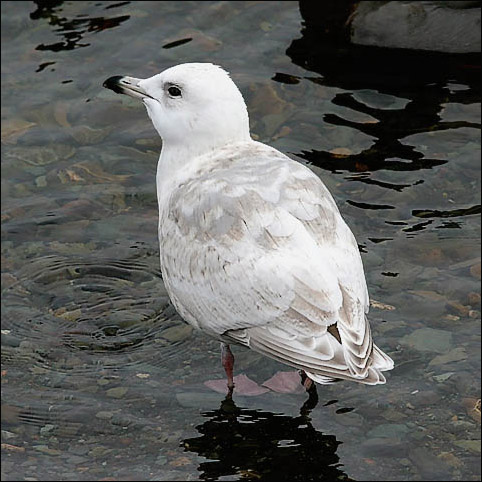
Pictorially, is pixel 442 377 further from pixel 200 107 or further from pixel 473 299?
pixel 200 107

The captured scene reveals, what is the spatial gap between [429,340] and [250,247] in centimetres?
168

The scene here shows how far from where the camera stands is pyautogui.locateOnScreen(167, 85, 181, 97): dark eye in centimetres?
703

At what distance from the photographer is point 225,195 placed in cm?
633

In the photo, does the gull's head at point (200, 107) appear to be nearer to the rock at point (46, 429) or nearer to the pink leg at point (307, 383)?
the pink leg at point (307, 383)

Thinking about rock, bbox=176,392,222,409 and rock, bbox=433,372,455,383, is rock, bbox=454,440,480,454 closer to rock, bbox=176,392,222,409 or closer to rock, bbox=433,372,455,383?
rock, bbox=433,372,455,383

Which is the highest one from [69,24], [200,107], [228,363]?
[200,107]

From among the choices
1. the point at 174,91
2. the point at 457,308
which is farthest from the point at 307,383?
the point at 174,91

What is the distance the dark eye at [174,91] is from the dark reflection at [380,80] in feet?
7.53

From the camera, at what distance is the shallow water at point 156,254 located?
6.40 meters

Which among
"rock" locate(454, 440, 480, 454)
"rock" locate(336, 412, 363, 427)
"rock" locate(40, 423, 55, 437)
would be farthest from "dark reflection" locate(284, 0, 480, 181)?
"rock" locate(40, 423, 55, 437)

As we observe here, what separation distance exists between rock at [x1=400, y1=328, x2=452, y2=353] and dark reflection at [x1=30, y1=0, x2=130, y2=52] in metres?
4.96

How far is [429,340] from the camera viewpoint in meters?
7.20

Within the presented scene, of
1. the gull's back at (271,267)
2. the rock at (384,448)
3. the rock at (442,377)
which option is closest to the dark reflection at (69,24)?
the gull's back at (271,267)

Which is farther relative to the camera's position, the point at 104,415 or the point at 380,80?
the point at 380,80
